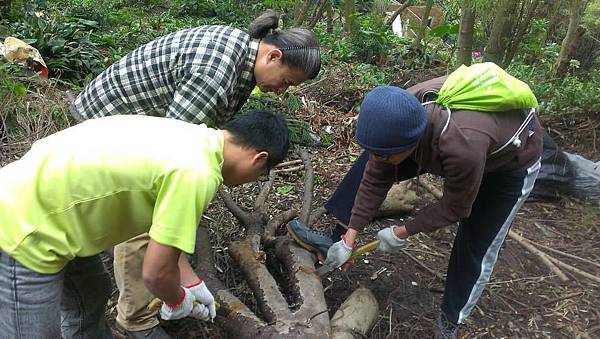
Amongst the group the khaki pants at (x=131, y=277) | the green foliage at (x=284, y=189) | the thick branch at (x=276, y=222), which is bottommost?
the green foliage at (x=284, y=189)

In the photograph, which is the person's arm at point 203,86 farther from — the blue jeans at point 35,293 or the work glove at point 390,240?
the work glove at point 390,240

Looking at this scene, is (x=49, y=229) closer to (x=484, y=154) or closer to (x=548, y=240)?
(x=484, y=154)

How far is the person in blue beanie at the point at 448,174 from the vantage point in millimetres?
1835

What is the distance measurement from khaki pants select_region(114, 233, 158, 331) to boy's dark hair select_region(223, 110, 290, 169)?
2.47ft

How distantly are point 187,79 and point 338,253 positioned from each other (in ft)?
3.70

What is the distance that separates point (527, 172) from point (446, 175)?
450mm

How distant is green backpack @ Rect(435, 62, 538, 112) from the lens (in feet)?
6.40

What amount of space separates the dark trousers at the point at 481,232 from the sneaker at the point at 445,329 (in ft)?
0.11

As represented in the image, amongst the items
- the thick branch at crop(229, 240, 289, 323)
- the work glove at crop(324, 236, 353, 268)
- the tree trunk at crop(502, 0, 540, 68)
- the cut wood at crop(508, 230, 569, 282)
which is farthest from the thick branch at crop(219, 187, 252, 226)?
the tree trunk at crop(502, 0, 540, 68)

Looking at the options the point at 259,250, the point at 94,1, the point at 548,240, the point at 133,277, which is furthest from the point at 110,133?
the point at 94,1

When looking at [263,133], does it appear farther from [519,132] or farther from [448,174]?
[519,132]

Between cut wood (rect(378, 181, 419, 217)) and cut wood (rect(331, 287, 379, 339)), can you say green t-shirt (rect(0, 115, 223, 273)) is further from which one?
cut wood (rect(378, 181, 419, 217))

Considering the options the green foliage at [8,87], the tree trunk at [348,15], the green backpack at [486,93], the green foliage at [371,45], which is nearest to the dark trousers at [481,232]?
the green backpack at [486,93]

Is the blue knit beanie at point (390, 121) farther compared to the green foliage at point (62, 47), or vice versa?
the green foliage at point (62, 47)
